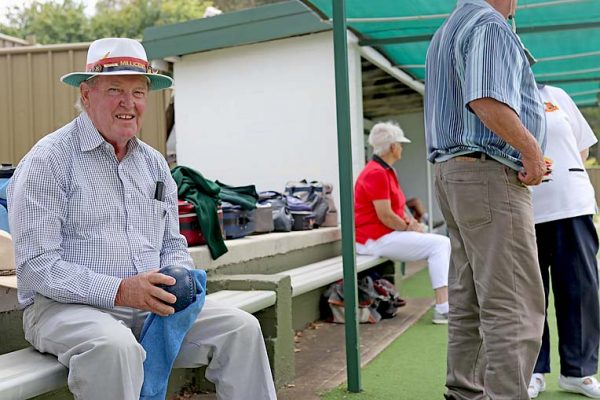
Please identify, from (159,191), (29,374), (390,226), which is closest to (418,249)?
(390,226)

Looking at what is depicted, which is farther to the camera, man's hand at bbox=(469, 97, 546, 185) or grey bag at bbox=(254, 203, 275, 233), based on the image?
grey bag at bbox=(254, 203, 275, 233)

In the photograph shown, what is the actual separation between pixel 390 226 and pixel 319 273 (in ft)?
3.21

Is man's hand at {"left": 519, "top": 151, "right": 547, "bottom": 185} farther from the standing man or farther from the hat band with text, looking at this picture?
the hat band with text

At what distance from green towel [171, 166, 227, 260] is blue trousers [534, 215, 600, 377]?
1.84 meters

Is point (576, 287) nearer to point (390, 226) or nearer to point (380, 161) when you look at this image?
point (390, 226)

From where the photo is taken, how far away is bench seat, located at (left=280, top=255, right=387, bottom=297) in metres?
5.22

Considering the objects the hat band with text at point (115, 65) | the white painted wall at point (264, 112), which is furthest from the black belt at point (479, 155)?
the white painted wall at point (264, 112)

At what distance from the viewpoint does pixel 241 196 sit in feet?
18.8

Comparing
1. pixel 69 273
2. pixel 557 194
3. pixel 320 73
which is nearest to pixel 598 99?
pixel 320 73

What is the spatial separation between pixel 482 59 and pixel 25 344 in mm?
2118

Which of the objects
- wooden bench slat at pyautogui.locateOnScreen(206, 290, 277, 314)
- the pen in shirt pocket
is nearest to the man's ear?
the pen in shirt pocket

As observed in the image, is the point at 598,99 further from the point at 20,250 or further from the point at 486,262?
the point at 20,250

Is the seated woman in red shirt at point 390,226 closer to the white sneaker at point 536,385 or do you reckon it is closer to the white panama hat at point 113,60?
the white sneaker at point 536,385

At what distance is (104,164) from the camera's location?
2.90 m
